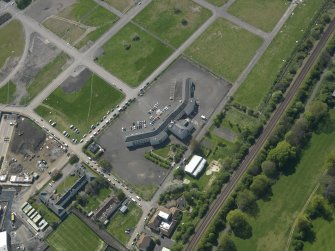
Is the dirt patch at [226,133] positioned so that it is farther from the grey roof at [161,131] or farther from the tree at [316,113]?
the tree at [316,113]

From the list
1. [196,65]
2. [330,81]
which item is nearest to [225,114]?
[196,65]

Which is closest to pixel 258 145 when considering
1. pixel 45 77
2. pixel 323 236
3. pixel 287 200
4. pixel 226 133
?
pixel 226 133

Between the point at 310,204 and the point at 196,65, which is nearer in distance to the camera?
the point at 310,204

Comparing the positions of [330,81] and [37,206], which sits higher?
[330,81]

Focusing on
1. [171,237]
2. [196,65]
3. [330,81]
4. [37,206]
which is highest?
[330,81]

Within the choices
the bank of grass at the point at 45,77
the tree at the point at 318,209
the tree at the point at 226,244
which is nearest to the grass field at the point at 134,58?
the bank of grass at the point at 45,77

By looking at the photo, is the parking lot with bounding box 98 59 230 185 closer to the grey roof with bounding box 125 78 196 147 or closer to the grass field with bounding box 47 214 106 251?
the grey roof with bounding box 125 78 196 147

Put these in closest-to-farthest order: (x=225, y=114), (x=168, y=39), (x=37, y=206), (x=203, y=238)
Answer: (x=203, y=238) < (x=37, y=206) < (x=225, y=114) < (x=168, y=39)

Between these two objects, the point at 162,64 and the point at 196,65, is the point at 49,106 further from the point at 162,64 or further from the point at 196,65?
the point at 196,65
